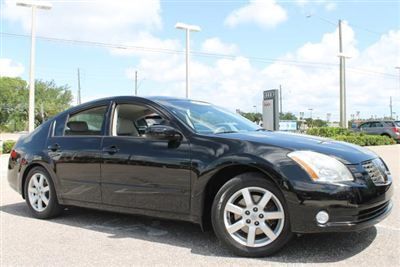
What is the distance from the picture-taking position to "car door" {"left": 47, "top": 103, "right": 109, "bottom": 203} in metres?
5.13

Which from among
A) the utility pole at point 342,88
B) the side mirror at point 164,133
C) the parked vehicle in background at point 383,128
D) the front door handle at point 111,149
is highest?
the utility pole at point 342,88

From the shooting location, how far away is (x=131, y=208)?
478 cm

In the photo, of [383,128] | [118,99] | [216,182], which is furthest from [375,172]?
[383,128]

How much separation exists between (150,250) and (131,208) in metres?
0.62

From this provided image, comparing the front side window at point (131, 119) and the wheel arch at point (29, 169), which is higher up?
the front side window at point (131, 119)

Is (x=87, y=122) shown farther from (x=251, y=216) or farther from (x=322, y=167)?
(x=322, y=167)

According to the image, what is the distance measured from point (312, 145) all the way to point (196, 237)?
5.22 feet

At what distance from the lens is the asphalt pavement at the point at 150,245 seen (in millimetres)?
3953

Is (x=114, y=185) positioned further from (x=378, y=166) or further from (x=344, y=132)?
(x=344, y=132)

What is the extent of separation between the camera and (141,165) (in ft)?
15.3

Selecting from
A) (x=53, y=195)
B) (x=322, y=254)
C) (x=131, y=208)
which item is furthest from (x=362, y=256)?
(x=53, y=195)

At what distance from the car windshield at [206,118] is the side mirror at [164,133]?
0.20 meters

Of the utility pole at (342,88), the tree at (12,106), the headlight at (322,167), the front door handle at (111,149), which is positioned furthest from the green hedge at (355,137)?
the tree at (12,106)

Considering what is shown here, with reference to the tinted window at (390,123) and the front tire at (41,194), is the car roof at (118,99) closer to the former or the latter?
the front tire at (41,194)
